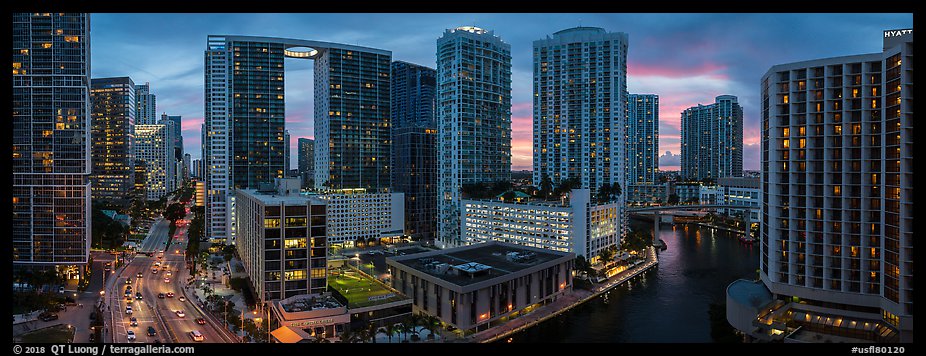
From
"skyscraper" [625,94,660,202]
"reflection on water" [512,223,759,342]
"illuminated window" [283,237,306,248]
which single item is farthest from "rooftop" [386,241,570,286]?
"skyscraper" [625,94,660,202]

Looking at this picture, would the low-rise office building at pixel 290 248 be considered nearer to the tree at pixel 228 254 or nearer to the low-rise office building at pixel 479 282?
the low-rise office building at pixel 479 282

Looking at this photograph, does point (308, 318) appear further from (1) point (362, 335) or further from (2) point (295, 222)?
(2) point (295, 222)

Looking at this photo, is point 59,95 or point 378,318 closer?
point 378,318

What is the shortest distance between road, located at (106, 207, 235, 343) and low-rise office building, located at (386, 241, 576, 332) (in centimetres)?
765

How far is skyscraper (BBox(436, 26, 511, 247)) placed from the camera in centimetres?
3859

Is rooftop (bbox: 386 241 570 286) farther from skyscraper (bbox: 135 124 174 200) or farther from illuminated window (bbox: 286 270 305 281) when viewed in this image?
skyscraper (bbox: 135 124 174 200)

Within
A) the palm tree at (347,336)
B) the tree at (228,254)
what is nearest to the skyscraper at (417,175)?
the tree at (228,254)

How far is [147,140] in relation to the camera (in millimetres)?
87875

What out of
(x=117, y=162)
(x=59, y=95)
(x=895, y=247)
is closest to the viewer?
(x=895, y=247)

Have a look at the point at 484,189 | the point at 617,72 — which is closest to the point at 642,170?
the point at 617,72

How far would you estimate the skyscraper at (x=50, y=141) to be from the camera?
84.8ft
